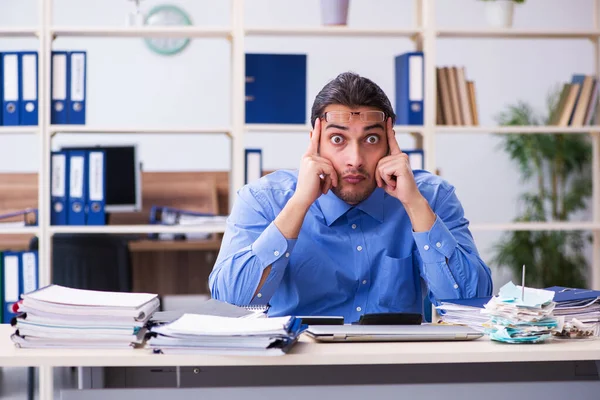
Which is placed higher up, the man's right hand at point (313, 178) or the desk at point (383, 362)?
the man's right hand at point (313, 178)

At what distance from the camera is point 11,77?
3.47m

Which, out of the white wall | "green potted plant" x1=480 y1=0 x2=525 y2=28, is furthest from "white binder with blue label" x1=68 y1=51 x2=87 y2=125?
the white wall

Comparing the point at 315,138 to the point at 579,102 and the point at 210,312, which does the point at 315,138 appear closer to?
the point at 210,312

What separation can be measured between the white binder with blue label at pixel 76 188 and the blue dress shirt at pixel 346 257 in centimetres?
164

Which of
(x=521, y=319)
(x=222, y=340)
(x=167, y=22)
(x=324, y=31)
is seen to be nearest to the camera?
(x=222, y=340)

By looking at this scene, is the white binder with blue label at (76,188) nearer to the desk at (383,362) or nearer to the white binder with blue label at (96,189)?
the white binder with blue label at (96,189)

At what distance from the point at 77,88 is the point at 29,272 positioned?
85cm

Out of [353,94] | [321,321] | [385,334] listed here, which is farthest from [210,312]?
[353,94]

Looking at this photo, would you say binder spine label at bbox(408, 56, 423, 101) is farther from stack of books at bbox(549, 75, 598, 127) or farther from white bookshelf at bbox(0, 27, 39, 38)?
white bookshelf at bbox(0, 27, 39, 38)

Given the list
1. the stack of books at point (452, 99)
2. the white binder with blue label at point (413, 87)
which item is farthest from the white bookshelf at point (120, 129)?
the stack of books at point (452, 99)

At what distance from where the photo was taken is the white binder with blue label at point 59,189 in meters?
3.48

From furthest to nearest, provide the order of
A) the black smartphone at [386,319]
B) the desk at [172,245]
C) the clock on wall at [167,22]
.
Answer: the clock on wall at [167,22], the desk at [172,245], the black smartphone at [386,319]

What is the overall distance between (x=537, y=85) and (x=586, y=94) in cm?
288

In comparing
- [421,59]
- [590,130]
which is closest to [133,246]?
[421,59]
